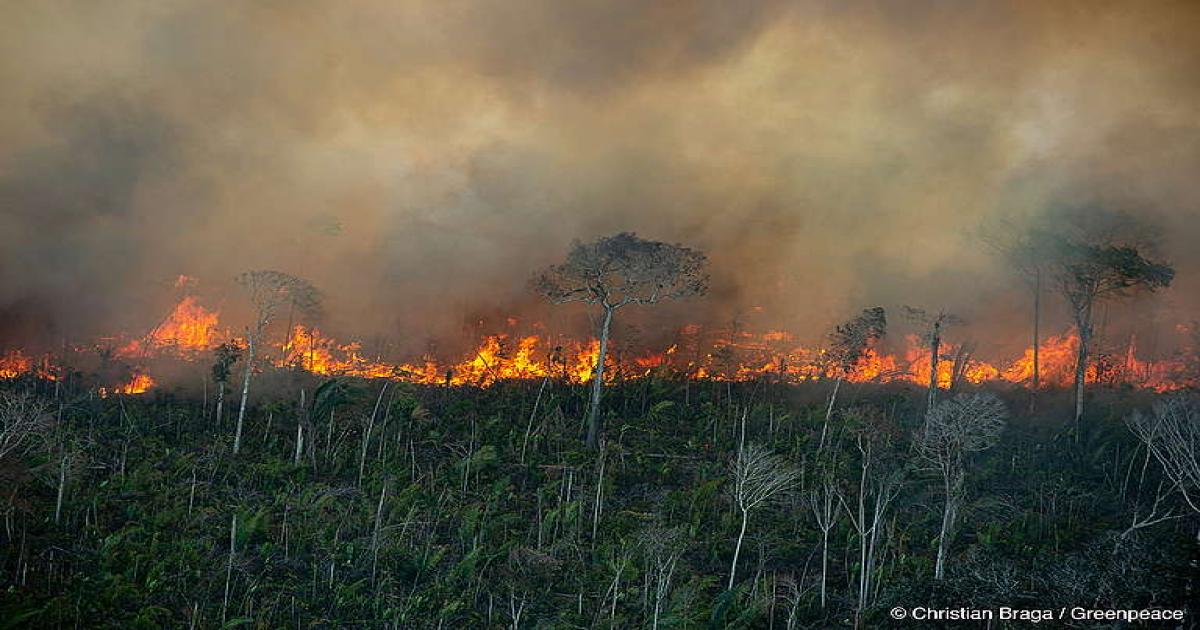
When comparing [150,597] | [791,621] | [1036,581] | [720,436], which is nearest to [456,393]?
[720,436]

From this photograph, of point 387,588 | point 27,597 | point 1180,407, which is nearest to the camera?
point 27,597

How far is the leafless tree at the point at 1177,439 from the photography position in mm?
40531

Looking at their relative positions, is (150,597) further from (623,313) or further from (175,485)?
(623,313)

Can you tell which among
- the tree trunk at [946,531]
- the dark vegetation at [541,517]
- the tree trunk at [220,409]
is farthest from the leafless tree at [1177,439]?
the tree trunk at [220,409]

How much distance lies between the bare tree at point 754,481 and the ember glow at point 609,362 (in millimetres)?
25936

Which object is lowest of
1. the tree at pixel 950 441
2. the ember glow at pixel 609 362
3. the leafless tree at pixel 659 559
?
the leafless tree at pixel 659 559

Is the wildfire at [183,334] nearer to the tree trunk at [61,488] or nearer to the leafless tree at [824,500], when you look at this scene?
the tree trunk at [61,488]

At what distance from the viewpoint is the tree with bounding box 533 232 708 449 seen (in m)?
64.2

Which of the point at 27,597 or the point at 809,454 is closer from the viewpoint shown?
the point at 27,597

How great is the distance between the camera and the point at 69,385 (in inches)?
2805

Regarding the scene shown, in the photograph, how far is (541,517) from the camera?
166ft

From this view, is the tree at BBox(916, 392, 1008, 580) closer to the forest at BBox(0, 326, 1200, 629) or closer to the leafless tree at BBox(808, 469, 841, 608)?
the forest at BBox(0, 326, 1200, 629)

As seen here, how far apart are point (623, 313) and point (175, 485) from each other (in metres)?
51.0

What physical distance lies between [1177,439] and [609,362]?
46.0 meters
